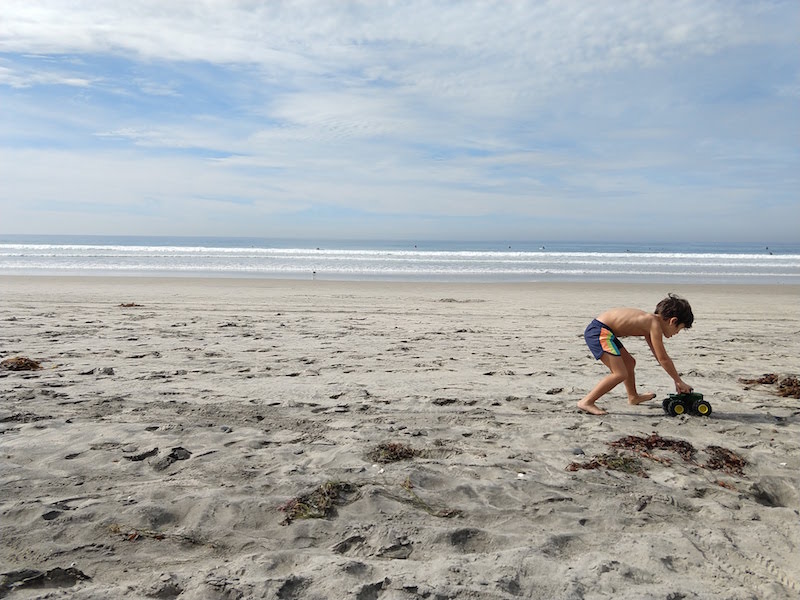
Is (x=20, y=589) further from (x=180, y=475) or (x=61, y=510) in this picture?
(x=180, y=475)

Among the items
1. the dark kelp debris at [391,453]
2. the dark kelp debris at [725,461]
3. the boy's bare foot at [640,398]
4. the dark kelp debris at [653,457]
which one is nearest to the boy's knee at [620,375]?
the boy's bare foot at [640,398]

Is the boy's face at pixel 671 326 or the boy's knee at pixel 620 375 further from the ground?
the boy's face at pixel 671 326

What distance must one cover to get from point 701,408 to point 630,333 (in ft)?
2.92

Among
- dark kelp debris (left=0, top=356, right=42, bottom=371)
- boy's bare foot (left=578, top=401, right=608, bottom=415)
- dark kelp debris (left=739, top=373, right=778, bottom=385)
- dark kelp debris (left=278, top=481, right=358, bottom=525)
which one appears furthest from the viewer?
dark kelp debris (left=0, top=356, right=42, bottom=371)

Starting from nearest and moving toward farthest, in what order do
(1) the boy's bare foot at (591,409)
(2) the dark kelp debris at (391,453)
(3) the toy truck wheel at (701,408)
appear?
1. (2) the dark kelp debris at (391,453)
2. (3) the toy truck wheel at (701,408)
3. (1) the boy's bare foot at (591,409)

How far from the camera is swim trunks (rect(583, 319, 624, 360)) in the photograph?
5.28m

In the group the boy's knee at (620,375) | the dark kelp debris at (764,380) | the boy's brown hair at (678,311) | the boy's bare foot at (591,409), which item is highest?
the boy's brown hair at (678,311)

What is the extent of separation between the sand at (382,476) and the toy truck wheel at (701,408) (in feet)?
0.30

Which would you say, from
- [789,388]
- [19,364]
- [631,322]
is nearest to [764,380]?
[789,388]

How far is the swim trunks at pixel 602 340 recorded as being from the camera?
5277mm

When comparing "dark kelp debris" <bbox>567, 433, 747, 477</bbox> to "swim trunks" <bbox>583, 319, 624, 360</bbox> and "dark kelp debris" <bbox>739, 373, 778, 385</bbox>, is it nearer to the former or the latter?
"swim trunks" <bbox>583, 319, 624, 360</bbox>

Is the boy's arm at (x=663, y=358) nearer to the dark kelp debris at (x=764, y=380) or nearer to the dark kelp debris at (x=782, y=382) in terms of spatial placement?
the dark kelp debris at (x=782, y=382)

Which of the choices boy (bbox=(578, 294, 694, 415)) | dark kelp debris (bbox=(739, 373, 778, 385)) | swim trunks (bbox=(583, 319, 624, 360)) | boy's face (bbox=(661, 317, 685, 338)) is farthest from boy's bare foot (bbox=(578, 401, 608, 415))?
dark kelp debris (bbox=(739, 373, 778, 385))

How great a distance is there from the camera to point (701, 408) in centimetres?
491
